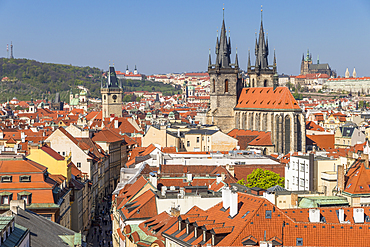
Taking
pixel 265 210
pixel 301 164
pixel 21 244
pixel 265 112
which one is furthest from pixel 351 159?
pixel 265 112

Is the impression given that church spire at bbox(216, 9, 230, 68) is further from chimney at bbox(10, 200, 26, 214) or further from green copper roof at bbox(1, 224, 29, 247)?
green copper roof at bbox(1, 224, 29, 247)

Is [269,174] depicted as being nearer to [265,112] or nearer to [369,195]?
[369,195]

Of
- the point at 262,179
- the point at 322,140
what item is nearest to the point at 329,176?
the point at 262,179

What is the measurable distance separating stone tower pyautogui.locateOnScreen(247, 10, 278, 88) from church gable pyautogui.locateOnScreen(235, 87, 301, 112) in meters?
8.98

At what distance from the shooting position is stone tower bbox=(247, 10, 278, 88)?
141m

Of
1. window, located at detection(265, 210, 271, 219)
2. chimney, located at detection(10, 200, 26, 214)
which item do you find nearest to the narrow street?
chimney, located at detection(10, 200, 26, 214)

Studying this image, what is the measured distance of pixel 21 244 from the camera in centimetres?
2680

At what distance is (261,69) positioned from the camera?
463ft

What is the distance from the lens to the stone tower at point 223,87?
131m

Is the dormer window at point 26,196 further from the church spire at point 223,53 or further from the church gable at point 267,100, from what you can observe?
the church spire at point 223,53

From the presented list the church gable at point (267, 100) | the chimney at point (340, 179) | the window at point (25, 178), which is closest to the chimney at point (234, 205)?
the chimney at point (340, 179)

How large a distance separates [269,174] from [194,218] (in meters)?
28.6

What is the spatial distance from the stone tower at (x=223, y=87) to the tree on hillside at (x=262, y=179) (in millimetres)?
66629

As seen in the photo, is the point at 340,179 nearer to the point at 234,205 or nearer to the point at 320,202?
the point at 320,202
